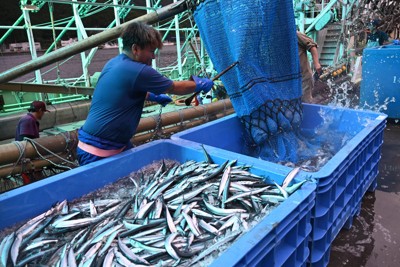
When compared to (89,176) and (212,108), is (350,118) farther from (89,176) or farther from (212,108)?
(89,176)

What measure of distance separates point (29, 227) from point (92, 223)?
0.46 m

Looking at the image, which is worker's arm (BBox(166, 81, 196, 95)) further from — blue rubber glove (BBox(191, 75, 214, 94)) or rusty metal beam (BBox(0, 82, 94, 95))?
rusty metal beam (BBox(0, 82, 94, 95))

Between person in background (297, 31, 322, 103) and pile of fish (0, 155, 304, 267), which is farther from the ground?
person in background (297, 31, 322, 103)

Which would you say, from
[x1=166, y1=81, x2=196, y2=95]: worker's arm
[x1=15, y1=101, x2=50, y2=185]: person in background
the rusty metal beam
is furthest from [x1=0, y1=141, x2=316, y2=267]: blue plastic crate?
[x1=15, y1=101, x2=50, y2=185]: person in background

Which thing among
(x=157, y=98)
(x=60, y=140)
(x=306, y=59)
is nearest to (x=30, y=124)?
(x=60, y=140)

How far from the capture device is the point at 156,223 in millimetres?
2186

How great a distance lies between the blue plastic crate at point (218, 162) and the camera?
5.45ft

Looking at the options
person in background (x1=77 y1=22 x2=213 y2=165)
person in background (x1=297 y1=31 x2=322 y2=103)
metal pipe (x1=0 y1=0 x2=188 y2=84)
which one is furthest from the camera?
person in background (x1=297 y1=31 x2=322 y2=103)

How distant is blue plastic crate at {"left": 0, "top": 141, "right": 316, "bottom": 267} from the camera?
1.66 meters

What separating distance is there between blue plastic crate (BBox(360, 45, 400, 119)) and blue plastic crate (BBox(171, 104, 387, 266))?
347 cm

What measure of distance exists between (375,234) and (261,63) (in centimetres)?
245

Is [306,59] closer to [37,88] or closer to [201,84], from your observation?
[201,84]

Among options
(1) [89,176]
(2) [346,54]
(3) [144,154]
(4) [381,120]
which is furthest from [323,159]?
(2) [346,54]

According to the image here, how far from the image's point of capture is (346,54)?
12.7 m
